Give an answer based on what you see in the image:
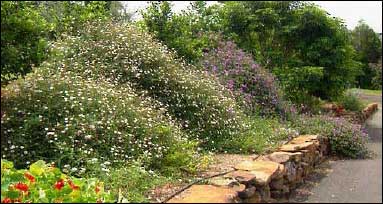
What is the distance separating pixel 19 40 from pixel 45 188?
1.79 meters

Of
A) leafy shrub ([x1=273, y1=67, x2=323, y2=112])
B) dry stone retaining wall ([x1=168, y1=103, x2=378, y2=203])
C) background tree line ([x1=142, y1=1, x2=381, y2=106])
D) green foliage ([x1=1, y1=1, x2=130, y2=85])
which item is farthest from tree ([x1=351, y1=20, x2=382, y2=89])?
green foliage ([x1=1, y1=1, x2=130, y2=85])

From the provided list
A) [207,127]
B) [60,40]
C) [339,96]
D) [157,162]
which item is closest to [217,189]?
[157,162]

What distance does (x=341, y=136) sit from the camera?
7.19 metres

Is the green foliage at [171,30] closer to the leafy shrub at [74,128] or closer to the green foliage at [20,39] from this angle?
the leafy shrub at [74,128]

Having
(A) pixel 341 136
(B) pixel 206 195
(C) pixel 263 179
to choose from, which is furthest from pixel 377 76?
(B) pixel 206 195

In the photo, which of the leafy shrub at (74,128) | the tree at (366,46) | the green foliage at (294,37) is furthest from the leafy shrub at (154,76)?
the tree at (366,46)

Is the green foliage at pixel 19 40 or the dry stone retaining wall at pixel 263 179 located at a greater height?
the green foliage at pixel 19 40

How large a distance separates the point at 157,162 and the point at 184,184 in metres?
0.57

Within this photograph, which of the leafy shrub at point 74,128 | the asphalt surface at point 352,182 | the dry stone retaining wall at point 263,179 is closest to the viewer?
the dry stone retaining wall at point 263,179

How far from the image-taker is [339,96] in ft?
35.4

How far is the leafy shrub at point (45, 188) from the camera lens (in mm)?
2926

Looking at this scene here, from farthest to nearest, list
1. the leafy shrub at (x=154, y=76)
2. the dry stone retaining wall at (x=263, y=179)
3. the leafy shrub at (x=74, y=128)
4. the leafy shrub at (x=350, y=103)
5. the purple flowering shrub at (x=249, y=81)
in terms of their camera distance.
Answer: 1. the leafy shrub at (x=350, y=103)
2. the purple flowering shrub at (x=249, y=81)
3. the leafy shrub at (x=154, y=76)
4. the leafy shrub at (x=74, y=128)
5. the dry stone retaining wall at (x=263, y=179)

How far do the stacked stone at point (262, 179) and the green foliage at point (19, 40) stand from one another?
179 cm

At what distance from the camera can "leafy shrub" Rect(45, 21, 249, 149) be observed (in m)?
5.85
